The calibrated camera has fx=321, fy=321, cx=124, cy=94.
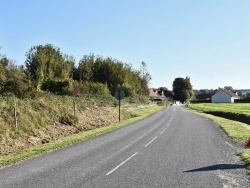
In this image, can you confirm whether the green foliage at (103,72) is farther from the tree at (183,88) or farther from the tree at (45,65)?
the tree at (183,88)

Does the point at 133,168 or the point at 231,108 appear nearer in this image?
the point at 133,168

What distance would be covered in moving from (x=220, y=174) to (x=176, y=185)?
2.04 metres

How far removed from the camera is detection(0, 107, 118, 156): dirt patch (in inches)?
693

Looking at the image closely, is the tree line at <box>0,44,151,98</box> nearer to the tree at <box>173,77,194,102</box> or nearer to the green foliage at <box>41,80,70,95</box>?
the green foliage at <box>41,80,70,95</box>

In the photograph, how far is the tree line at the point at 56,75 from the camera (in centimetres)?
2638

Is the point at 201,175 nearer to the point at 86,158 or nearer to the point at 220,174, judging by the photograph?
the point at 220,174

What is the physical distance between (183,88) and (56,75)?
108m

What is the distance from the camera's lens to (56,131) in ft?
75.8

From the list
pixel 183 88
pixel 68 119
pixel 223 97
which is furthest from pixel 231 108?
pixel 183 88

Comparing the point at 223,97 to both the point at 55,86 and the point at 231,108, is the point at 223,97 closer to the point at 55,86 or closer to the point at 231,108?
the point at 231,108

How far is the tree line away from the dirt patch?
4.63 m

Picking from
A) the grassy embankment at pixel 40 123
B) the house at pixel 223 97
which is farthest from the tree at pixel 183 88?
the grassy embankment at pixel 40 123

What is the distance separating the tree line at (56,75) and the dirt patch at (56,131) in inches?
182

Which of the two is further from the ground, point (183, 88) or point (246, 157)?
point (183, 88)
